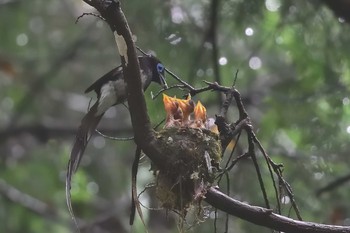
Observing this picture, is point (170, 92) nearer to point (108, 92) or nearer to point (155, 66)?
point (155, 66)

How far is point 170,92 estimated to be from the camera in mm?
4086

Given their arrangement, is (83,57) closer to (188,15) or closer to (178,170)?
(188,15)

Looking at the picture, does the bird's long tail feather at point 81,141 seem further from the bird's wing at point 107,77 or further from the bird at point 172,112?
the bird at point 172,112

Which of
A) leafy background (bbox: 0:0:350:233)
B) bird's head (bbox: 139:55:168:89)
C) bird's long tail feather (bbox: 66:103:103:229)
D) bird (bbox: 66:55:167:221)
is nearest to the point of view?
bird's long tail feather (bbox: 66:103:103:229)

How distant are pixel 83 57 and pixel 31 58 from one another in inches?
20.2

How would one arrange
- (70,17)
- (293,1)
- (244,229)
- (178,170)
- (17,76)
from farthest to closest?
(70,17) → (17,76) → (293,1) → (244,229) → (178,170)

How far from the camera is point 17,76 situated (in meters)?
7.19

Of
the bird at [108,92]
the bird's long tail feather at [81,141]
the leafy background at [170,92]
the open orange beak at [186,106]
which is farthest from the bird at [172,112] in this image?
the leafy background at [170,92]

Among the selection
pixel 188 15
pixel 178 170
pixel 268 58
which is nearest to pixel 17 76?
pixel 268 58

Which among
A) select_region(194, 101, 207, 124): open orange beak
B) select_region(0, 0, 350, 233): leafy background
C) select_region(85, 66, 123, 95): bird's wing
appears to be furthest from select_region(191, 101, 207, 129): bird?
select_region(0, 0, 350, 233): leafy background

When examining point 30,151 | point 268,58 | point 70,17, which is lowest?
point 30,151

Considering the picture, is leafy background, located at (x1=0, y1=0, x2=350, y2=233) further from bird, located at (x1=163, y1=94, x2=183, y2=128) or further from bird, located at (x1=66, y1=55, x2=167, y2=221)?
bird, located at (x1=163, y1=94, x2=183, y2=128)

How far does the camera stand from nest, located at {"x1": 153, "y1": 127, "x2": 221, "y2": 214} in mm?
2410

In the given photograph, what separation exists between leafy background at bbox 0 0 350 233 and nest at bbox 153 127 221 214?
85 cm
